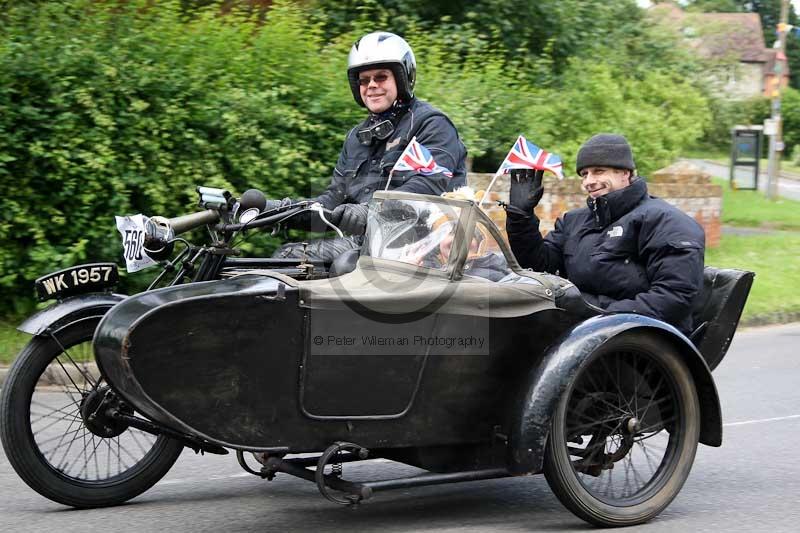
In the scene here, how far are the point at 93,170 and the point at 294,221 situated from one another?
4.51 meters

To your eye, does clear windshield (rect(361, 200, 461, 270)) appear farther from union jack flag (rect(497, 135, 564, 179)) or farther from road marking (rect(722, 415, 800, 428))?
road marking (rect(722, 415, 800, 428))

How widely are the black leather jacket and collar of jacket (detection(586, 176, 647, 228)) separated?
2.52 feet

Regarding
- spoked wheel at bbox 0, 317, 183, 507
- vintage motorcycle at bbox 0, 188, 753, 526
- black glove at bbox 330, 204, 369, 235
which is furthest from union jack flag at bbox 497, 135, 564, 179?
spoked wheel at bbox 0, 317, 183, 507

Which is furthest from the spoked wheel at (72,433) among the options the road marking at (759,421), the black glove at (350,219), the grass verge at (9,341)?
the road marking at (759,421)

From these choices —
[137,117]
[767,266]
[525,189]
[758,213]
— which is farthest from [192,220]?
[758,213]

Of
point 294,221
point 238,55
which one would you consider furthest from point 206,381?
point 238,55

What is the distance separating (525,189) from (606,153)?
47 centimetres

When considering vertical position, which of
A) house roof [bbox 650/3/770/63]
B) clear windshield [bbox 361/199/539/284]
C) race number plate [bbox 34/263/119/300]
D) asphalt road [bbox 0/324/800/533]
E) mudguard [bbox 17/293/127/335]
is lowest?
asphalt road [bbox 0/324/800/533]

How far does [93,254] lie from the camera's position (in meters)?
9.28

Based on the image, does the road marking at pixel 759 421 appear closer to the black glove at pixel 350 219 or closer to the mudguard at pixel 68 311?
the black glove at pixel 350 219

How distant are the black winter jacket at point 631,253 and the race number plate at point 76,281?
6.56 feet

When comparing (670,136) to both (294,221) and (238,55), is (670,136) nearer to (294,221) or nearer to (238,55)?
(238,55)

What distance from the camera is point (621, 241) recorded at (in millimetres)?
5523

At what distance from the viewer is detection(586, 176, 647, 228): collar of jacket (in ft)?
18.3
